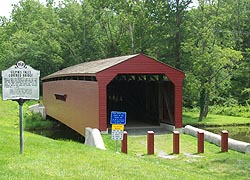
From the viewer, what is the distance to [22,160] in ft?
21.7

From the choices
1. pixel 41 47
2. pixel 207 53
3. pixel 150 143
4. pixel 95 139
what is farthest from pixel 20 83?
pixel 41 47

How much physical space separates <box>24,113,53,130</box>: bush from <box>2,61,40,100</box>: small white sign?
17798 millimetres

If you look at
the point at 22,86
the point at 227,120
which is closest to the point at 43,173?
the point at 22,86

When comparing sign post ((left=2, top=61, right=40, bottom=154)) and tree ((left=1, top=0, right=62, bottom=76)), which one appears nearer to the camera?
sign post ((left=2, top=61, right=40, bottom=154))

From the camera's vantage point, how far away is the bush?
25.4m

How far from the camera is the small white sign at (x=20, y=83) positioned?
24.0 ft

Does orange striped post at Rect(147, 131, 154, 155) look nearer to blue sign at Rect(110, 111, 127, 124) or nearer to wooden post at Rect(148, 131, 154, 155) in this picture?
wooden post at Rect(148, 131, 154, 155)

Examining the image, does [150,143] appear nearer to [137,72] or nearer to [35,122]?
[137,72]

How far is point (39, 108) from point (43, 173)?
25.8m

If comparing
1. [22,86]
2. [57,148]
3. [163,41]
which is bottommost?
[57,148]

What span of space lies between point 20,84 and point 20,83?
0.02 m

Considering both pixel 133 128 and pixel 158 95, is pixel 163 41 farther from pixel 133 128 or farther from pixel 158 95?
pixel 133 128

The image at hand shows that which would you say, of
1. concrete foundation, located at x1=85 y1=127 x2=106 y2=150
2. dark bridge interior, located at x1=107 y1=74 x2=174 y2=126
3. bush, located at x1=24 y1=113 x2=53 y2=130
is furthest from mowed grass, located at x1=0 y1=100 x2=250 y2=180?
bush, located at x1=24 y1=113 x2=53 y2=130

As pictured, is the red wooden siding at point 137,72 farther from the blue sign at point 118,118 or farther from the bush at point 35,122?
the bush at point 35,122
